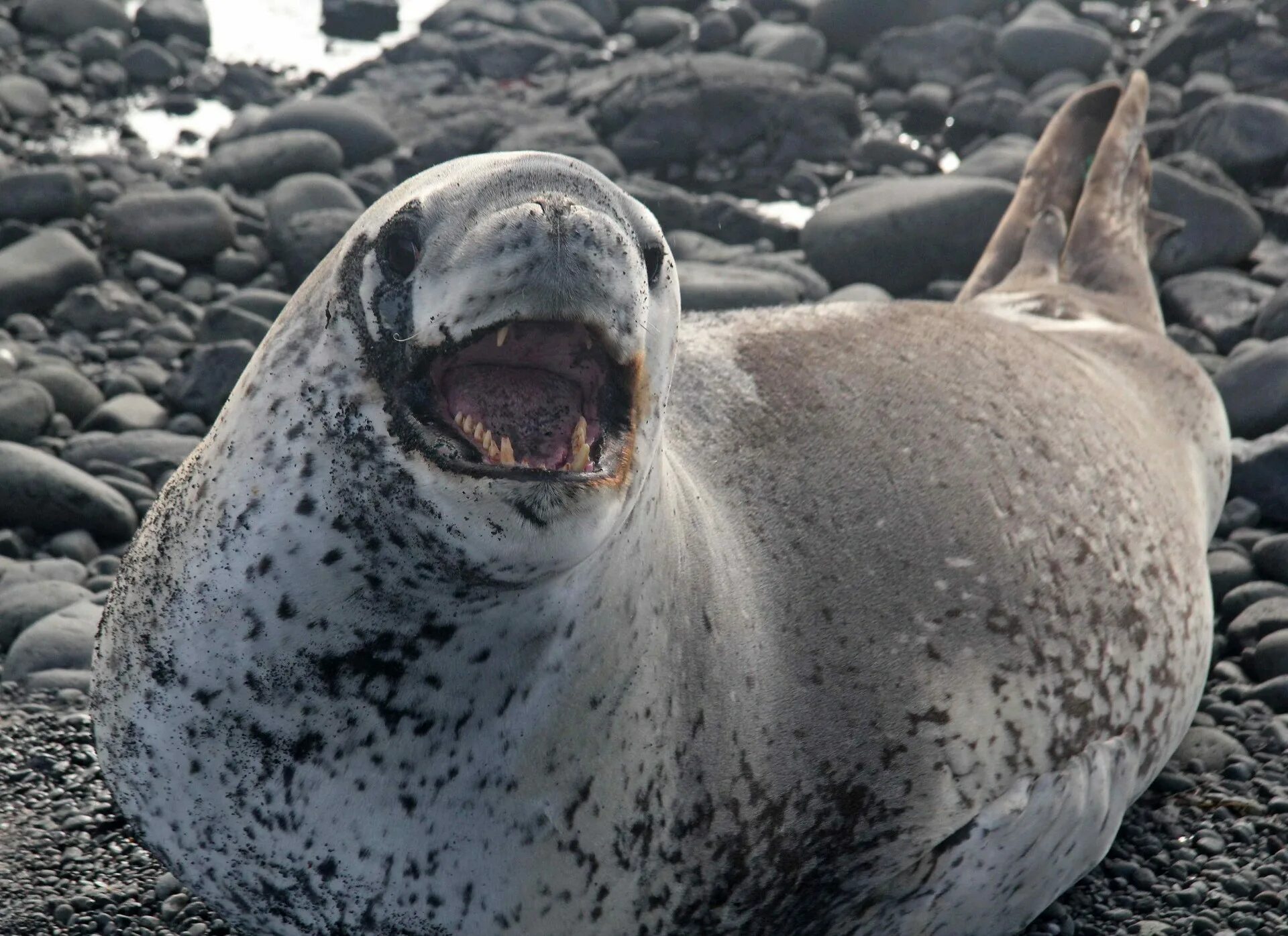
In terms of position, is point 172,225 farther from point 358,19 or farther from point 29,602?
point 358,19

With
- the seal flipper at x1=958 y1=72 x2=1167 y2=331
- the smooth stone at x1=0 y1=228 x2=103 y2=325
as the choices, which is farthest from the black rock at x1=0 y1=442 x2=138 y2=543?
the seal flipper at x1=958 y1=72 x2=1167 y2=331

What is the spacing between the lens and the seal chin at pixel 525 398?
2.52 meters

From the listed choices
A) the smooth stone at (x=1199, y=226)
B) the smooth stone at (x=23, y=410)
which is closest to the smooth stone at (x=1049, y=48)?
the smooth stone at (x=1199, y=226)

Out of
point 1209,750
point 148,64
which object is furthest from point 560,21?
point 1209,750

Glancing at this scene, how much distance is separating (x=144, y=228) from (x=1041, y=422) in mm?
4759

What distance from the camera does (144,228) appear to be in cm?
734

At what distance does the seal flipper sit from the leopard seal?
1730 millimetres

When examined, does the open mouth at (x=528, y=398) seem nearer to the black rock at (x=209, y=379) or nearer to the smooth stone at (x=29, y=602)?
the smooth stone at (x=29, y=602)

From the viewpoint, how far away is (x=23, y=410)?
5.73 m

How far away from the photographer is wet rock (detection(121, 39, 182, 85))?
1007 cm

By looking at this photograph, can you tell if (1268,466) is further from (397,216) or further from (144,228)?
(144,228)

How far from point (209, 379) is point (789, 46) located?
5.53m

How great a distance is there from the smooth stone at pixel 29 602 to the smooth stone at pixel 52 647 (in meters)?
0.07

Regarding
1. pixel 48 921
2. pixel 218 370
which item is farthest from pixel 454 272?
pixel 218 370
